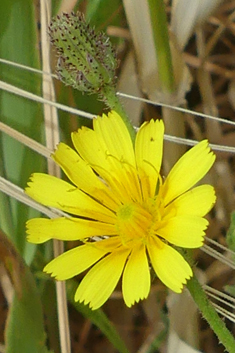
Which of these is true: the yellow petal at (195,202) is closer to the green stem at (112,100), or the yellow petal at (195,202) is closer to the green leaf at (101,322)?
the green stem at (112,100)

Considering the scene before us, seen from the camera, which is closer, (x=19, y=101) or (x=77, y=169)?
(x=77, y=169)

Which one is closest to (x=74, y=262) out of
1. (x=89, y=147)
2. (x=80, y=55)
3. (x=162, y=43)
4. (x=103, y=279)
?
(x=103, y=279)

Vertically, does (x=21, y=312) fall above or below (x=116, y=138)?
below

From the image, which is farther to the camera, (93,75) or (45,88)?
(45,88)

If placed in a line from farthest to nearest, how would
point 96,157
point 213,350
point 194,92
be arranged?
point 194,92, point 213,350, point 96,157

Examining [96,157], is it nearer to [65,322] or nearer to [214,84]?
[65,322]

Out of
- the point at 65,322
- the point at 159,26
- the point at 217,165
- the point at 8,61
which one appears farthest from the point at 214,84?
the point at 65,322

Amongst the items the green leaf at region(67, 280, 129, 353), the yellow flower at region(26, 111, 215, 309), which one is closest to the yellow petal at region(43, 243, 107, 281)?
the yellow flower at region(26, 111, 215, 309)

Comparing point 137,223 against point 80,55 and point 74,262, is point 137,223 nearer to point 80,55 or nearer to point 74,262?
point 74,262

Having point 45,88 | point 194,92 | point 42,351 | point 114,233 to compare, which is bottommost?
point 42,351
